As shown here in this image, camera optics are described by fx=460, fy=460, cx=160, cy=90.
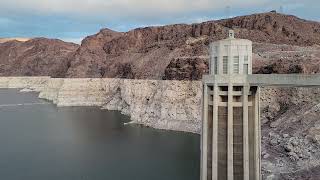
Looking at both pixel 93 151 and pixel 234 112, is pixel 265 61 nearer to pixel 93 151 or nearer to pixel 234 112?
pixel 93 151

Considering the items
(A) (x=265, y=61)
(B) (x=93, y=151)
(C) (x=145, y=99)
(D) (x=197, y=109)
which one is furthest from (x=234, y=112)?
(C) (x=145, y=99)

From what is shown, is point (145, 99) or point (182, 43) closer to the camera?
point (145, 99)

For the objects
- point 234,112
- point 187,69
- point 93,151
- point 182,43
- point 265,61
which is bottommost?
point 93,151

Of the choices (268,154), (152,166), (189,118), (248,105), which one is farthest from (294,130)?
(189,118)

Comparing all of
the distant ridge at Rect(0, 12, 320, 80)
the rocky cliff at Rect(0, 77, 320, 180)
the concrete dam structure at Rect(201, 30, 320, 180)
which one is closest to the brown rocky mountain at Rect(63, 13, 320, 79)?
the distant ridge at Rect(0, 12, 320, 80)

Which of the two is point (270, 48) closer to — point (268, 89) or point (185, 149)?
point (268, 89)

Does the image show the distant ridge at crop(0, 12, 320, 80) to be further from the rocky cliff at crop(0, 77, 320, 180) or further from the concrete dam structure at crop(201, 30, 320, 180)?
the concrete dam structure at crop(201, 30, 320, 180)
